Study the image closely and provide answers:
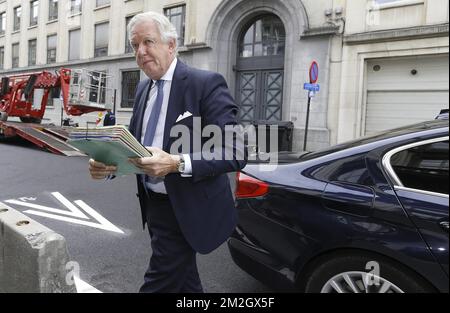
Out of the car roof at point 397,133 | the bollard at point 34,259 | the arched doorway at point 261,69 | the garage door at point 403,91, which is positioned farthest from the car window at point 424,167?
the arched doorway at point 261,69

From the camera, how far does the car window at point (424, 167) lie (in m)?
2.14

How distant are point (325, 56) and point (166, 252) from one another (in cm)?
1290

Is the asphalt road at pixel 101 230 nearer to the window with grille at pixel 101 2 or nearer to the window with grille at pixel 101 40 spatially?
the window with grille at pixel 101 40

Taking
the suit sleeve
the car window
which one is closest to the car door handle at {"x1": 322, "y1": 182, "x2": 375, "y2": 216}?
the car window

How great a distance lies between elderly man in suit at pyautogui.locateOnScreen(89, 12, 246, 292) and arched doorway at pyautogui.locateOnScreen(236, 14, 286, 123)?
44.0ft

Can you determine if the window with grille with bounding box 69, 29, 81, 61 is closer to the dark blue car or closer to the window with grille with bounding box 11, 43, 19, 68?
the window with grille with bounding box 11, 43, 19, 68

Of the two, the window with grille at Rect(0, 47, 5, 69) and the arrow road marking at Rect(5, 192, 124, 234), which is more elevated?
the window with grille at Rect(0, 47, 5, 69)

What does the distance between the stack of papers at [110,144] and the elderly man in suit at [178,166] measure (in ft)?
0.35

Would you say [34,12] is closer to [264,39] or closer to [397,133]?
[264,39]

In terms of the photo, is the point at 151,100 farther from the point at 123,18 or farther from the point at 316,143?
the point at 123,18

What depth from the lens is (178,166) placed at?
183 centimetres

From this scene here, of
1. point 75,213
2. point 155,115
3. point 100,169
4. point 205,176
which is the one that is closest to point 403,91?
point 75,213

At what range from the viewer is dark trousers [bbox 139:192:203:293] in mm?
2123
